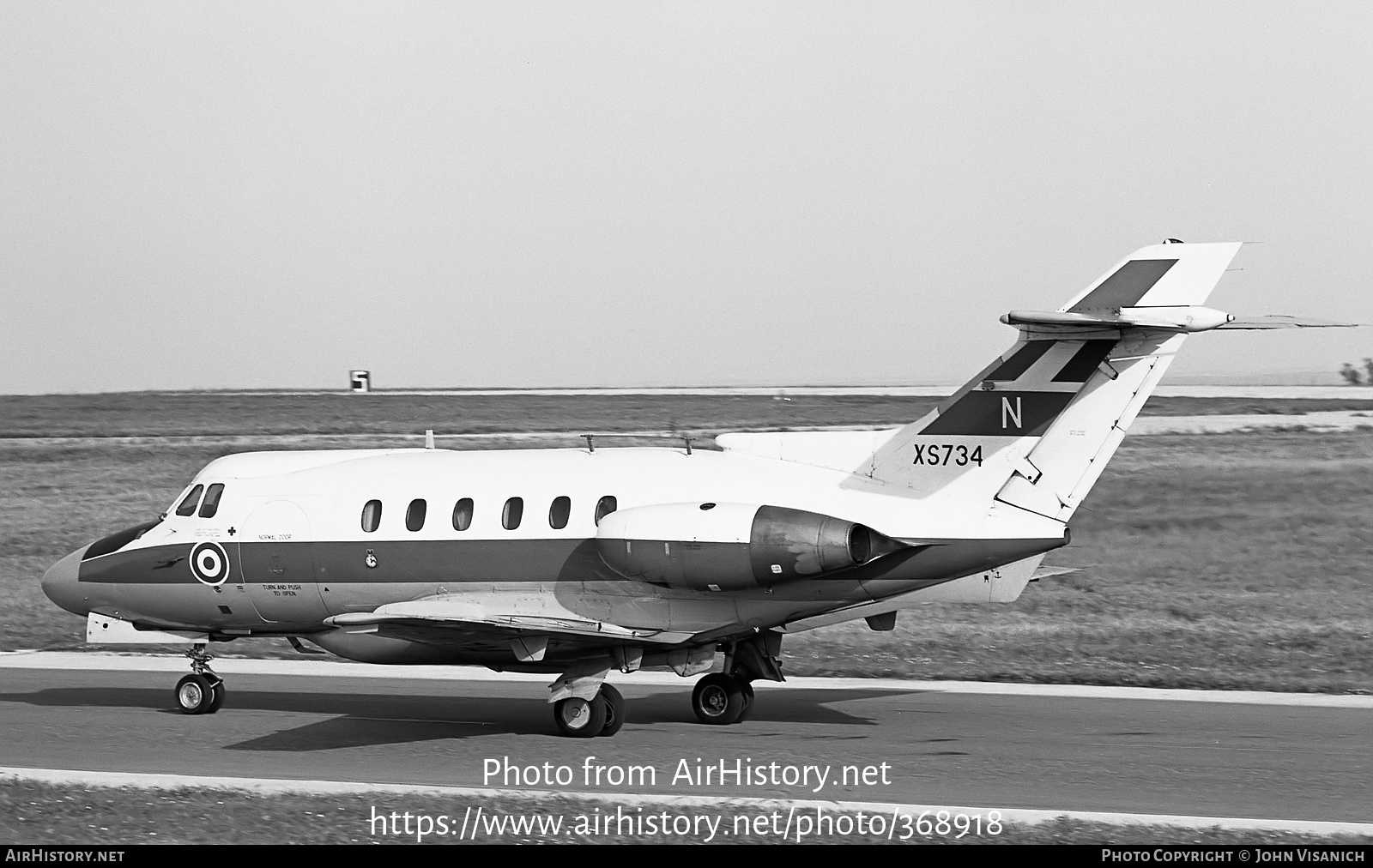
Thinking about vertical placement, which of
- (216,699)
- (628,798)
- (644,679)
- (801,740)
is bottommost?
(628,798)

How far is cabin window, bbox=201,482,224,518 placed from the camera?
18.0 meters

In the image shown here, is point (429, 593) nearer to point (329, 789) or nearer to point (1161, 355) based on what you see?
point (329, 789)

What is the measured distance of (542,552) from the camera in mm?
16172

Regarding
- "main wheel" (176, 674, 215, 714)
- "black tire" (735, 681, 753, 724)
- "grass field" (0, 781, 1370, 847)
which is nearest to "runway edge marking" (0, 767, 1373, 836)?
"grass field" (0, 781, 1370, 847)

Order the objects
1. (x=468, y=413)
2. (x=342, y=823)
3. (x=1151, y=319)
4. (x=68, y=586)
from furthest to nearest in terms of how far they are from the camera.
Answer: (x=468, y=413)
(x=68, y=586)
(x=1151, y=319)
(x=342, y=823)

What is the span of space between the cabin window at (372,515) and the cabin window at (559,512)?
2.03m

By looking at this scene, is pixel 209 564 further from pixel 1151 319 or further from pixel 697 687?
pixel 1151 319

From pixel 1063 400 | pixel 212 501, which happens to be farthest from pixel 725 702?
pixel 212 501

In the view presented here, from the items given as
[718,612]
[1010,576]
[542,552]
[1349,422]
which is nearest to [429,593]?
[542,552]

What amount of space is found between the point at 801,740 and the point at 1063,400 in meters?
4.28

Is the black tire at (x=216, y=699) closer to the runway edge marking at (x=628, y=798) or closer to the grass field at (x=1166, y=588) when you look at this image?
the runway edge marking at (x=628, y=798)

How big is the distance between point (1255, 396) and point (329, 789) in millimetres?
45044

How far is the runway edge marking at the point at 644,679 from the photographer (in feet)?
60.3

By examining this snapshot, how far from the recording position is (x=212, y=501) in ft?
59.1
